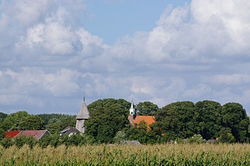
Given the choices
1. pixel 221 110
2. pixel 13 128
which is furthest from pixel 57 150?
pixel 13 128

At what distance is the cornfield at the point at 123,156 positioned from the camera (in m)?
14.2

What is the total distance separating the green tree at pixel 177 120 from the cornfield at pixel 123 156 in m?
59.7

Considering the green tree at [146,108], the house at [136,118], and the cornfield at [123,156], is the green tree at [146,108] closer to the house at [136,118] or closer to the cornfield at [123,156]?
the house at [136,118]

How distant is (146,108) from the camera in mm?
121875

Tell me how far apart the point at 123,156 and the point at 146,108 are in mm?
106875

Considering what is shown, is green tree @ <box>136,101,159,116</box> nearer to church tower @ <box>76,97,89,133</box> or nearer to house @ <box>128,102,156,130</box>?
house @ <box>128,102,156,130</box>

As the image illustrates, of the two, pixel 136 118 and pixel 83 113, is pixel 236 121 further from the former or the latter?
pixel 83 113

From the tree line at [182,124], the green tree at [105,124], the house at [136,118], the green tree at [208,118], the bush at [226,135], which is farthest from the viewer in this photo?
the house at [136,118]

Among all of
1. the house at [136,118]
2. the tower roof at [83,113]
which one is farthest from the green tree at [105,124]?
the house at [136,118]

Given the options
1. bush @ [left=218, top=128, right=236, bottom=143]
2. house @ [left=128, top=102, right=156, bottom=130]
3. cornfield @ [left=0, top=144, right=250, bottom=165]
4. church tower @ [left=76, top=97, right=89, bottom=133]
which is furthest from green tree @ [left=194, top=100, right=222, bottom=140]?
cornfield @ [left=0, top=144, right=250, bottom=165]

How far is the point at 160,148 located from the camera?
17562mm

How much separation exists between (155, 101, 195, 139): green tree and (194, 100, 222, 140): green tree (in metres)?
1.68

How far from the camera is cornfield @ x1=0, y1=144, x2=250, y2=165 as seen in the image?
46.7 feet

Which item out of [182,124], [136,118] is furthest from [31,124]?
[182,124]
